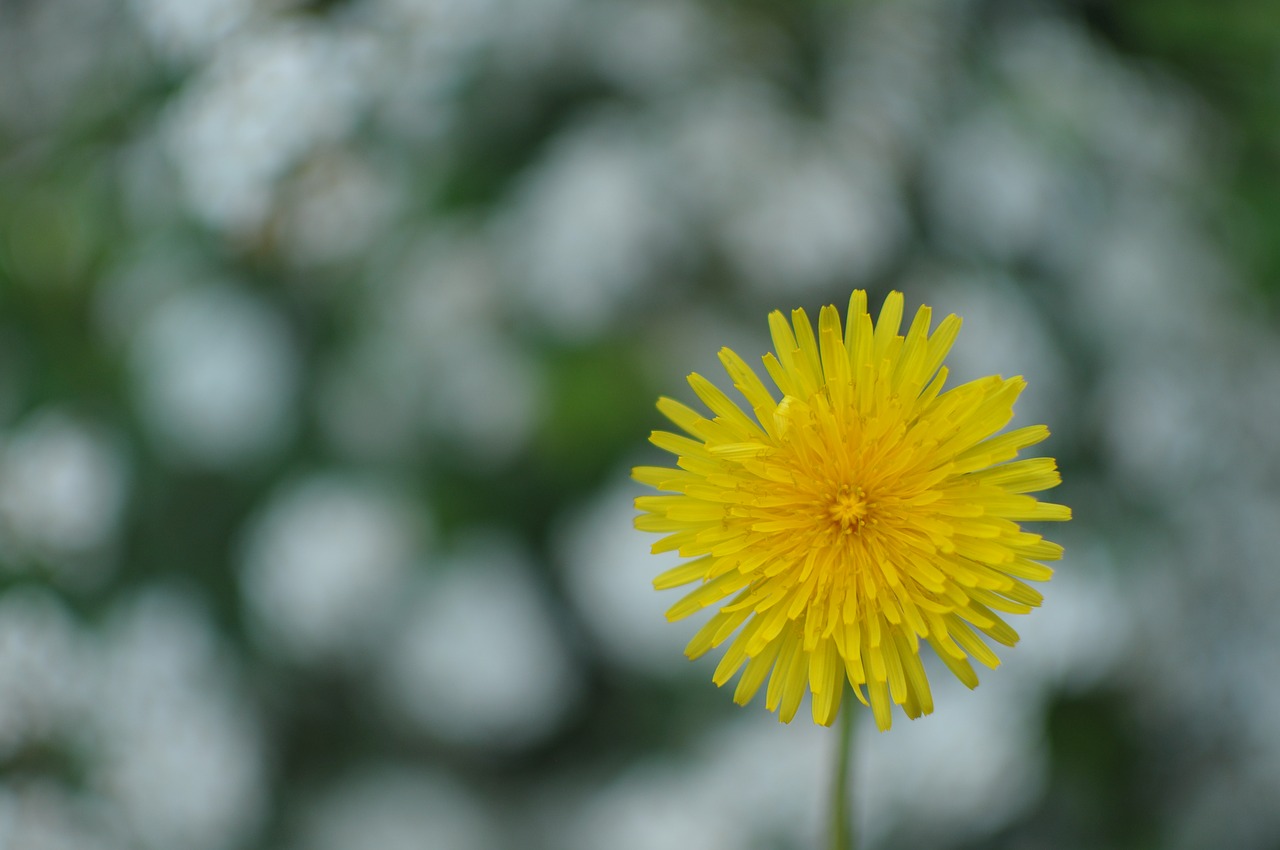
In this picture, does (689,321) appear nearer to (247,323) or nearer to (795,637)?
(247,323)

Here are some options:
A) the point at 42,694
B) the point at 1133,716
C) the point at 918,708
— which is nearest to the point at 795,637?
the point at 918,708

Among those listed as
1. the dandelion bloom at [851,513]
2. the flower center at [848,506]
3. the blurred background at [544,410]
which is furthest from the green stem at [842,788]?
the blurred background at [544,410]

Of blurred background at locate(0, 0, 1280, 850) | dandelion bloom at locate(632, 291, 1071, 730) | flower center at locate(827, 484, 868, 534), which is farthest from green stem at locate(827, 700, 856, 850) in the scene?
blurred background at locate(0, 0, 1280, 850)

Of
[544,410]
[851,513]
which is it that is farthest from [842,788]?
[544,410]

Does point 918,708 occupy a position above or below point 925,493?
below

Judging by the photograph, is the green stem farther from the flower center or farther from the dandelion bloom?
the flower center

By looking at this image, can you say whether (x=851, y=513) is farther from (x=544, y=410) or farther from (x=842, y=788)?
(x=544, y=410)
